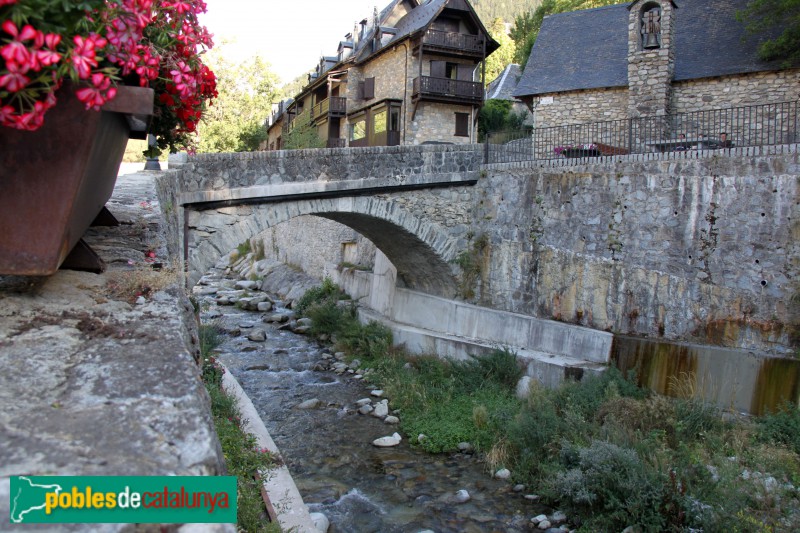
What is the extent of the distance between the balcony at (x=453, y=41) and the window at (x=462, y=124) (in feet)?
7.26

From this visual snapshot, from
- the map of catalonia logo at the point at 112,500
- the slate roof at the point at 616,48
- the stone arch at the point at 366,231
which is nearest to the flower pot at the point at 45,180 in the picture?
the map of catalonia logo at the point at 112,500

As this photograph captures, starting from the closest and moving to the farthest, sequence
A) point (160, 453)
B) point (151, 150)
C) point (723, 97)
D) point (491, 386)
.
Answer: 1. point (160, 453)
2. point (151, 150)
3. point (491, 386)
4. point (723, 97)

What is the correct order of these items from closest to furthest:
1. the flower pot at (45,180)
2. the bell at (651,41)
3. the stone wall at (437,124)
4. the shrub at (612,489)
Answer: the flower pot at (45,180) < the shrub at (612,489) < the bell at (651,41) < the stone wall at (437,124)

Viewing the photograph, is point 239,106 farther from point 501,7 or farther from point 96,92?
point 501,7

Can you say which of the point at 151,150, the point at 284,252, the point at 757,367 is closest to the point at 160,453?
the point at 151,150

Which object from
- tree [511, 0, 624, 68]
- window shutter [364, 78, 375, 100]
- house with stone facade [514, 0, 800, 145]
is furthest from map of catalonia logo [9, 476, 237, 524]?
window shutter [364, 78, 375, 100]

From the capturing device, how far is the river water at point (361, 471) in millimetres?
7027

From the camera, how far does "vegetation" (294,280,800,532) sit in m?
6.25

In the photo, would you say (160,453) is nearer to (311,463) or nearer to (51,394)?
(51,394)

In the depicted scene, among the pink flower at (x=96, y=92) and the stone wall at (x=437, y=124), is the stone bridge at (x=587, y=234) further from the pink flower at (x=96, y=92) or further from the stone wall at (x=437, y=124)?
the stone wall at (x=437, y=124)

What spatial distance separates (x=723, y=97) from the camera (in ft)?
44.5

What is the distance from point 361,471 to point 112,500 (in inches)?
295

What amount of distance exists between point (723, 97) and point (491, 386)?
857cm

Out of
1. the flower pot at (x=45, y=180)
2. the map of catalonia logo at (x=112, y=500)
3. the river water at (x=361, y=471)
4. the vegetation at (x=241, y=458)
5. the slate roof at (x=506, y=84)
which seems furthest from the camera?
the slate roof at (x=506, y=84)
